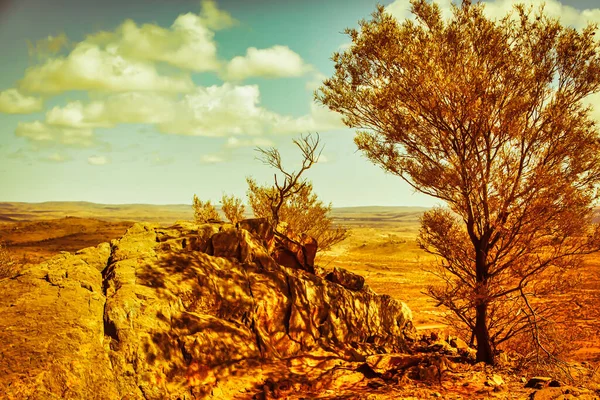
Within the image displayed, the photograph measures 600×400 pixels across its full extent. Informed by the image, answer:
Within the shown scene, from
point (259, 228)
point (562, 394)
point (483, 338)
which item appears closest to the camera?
point (562, 394)

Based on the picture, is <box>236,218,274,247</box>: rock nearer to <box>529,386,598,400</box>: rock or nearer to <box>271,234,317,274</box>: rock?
<box>271,234,317,274</box>: rock

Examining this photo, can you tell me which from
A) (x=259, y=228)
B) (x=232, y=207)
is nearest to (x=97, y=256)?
(x=259, y=228)

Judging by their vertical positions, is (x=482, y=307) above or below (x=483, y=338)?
above

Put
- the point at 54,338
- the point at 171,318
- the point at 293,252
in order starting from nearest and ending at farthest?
the point at 54,338
the point at 171,318
the point at 293,252

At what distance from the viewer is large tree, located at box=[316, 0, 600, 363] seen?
34.0ft

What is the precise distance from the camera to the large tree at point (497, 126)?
1037 cm

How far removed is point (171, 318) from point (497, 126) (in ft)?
30.7

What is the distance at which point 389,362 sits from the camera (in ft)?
31.3

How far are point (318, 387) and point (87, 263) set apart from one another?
20.0ft

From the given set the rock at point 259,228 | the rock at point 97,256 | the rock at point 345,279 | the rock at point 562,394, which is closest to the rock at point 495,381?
the rock at point 562,394

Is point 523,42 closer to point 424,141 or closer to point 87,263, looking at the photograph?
point 424,141

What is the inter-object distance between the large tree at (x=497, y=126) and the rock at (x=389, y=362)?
2290 millimetres

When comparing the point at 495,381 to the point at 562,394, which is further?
the point at 495,381

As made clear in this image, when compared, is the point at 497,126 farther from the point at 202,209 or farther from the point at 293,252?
the point at 202,209
